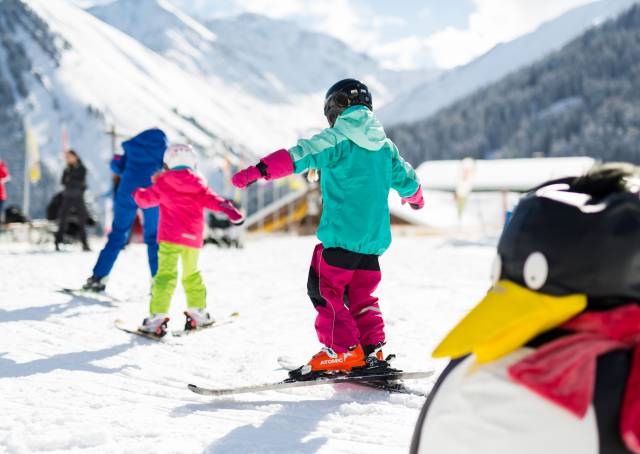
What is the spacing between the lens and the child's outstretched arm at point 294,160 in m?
2.64

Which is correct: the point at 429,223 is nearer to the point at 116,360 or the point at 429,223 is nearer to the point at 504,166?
the point at 504,166

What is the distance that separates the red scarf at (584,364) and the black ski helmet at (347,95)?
2.05 metres

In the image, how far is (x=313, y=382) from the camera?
2.95m

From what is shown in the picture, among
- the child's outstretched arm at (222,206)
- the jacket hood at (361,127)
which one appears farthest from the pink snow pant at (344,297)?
the child's outstretched arm at (222,206)

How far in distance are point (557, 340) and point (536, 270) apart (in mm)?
141

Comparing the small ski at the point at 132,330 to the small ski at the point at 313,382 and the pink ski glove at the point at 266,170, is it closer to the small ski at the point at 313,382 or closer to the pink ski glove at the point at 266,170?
the small ski at the point at 313,382

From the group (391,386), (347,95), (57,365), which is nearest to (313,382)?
(391,386)

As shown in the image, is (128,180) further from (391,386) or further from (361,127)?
(391,386)

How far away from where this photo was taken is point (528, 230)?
1280 mm

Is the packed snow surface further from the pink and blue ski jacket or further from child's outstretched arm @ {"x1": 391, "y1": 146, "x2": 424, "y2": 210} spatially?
child's outstretched arm @ {"x1": 391, "y1": 146, "x2": 424, "y2": 210}

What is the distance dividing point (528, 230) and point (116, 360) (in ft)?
9.71

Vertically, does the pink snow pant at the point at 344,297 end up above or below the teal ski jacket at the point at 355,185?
below

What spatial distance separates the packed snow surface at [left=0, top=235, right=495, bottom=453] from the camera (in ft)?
7.68

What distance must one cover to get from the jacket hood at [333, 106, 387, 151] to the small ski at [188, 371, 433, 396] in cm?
110
